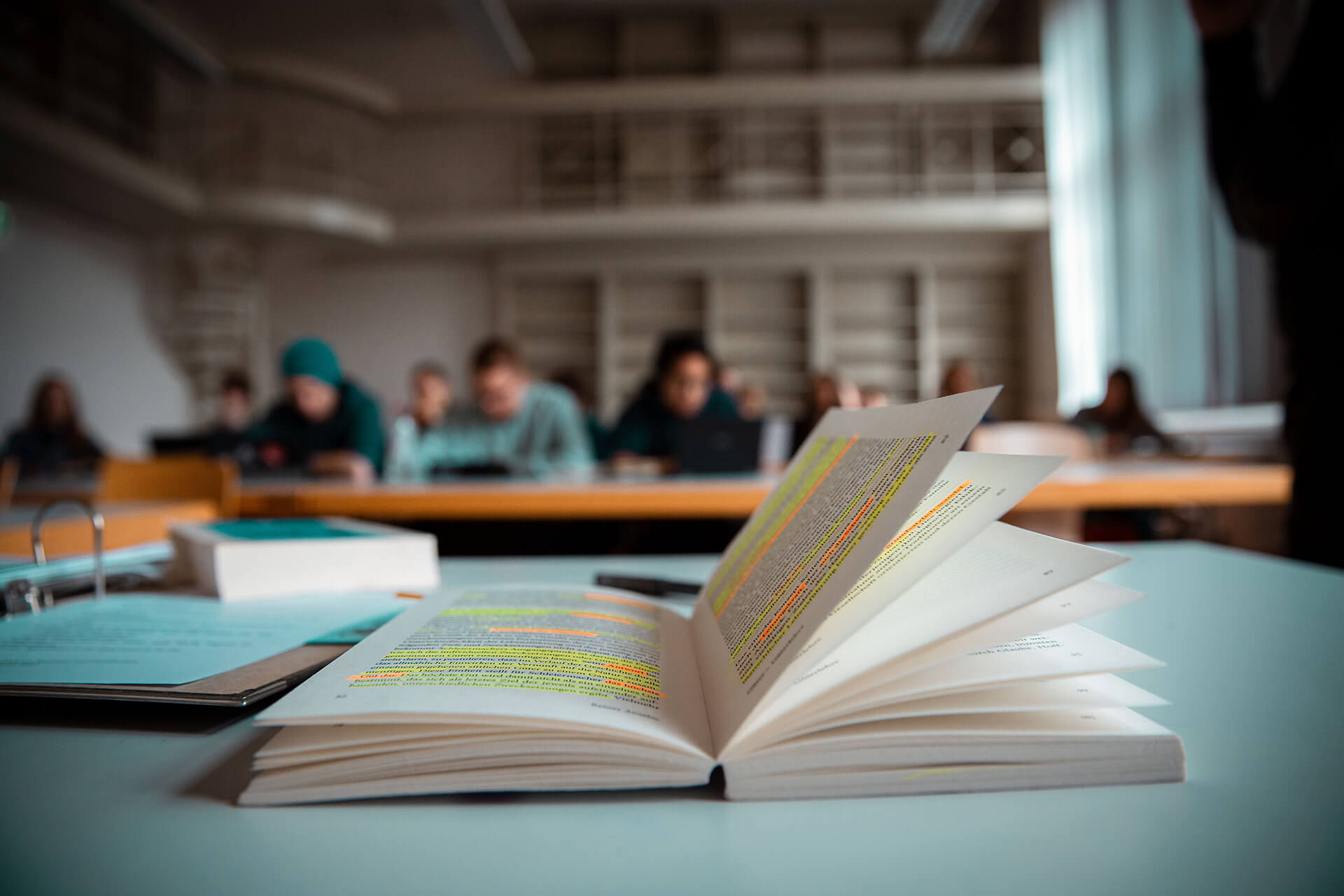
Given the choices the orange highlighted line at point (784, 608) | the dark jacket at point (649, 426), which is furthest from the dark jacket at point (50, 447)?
the orange highlighted line at point (784, 608)

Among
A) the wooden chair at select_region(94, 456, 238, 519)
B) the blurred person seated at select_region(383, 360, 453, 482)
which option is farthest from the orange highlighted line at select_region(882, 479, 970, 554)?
the blurred person seated at select_region(383, 360, 453, 482)

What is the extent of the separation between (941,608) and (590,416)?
162 inches

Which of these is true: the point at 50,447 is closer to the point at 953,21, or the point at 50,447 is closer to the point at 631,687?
the point at 631,687

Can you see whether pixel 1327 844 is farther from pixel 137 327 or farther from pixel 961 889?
pixel 137 327

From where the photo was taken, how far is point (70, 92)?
5488 millimetres

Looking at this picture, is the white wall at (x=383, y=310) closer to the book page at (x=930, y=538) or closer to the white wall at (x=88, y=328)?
the white wall at (x=88, y=328)

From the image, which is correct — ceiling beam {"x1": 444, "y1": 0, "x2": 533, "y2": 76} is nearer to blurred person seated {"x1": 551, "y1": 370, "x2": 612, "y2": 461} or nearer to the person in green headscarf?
blurred person seated {"x1": 551, "y1": 370, "x2": 612, "y2": 461}

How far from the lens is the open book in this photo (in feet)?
1.06

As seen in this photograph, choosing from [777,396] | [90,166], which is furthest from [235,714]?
[777,396]

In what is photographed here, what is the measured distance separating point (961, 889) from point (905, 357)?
722 cm

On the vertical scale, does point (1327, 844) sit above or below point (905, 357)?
below

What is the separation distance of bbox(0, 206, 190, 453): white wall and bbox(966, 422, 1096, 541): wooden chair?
684 cm

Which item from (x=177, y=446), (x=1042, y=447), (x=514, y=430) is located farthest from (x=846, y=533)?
(x=177, y=446)

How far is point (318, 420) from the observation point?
3.25m
